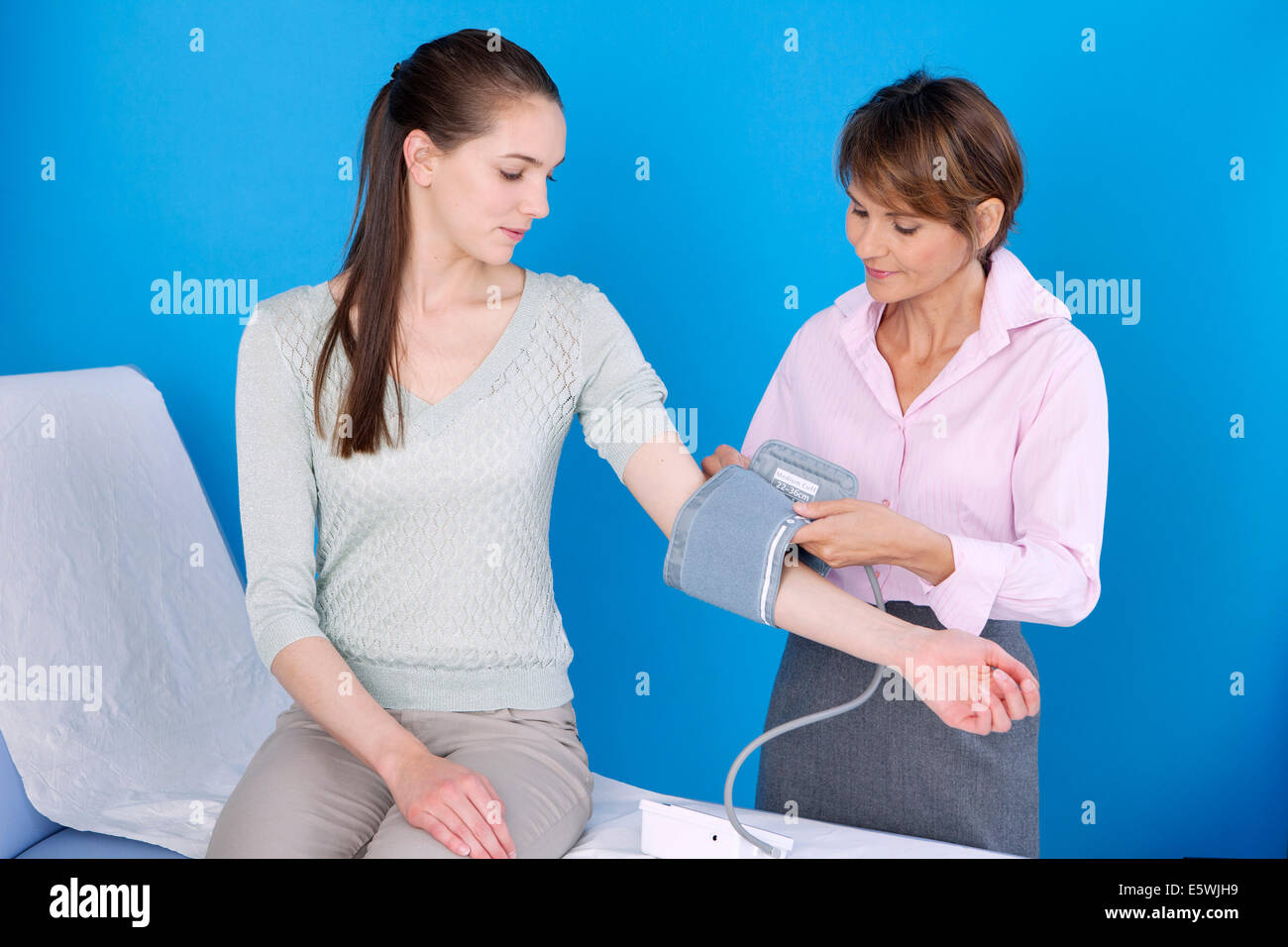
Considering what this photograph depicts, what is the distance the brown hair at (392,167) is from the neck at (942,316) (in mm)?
542

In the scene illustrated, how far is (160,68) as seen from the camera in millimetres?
2107

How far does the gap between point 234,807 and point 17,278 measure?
1.34 m

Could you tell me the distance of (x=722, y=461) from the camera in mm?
1479

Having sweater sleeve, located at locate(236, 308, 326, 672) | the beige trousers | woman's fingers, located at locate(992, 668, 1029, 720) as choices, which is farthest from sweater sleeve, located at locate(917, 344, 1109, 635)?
sweater sleeve, located at locate(236, 308, 326, 672)

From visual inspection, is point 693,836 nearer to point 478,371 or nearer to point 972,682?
point 972,682

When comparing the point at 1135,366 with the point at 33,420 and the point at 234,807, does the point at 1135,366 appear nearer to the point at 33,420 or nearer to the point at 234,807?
the point at 234,807

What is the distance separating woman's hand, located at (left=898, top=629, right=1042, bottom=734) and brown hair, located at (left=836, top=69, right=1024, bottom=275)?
53 cm

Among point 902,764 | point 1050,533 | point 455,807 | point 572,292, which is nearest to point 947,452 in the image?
point 1050,533

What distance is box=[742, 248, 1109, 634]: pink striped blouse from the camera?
1.35m

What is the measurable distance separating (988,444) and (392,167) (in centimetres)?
81

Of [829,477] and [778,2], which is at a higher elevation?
[778,2]

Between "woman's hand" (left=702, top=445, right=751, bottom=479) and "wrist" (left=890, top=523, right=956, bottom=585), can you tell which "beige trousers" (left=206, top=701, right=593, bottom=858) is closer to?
"woman's hand" (left=702, top=445, right=751, bottom=479)

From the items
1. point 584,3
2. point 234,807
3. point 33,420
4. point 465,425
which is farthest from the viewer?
point 584,3
